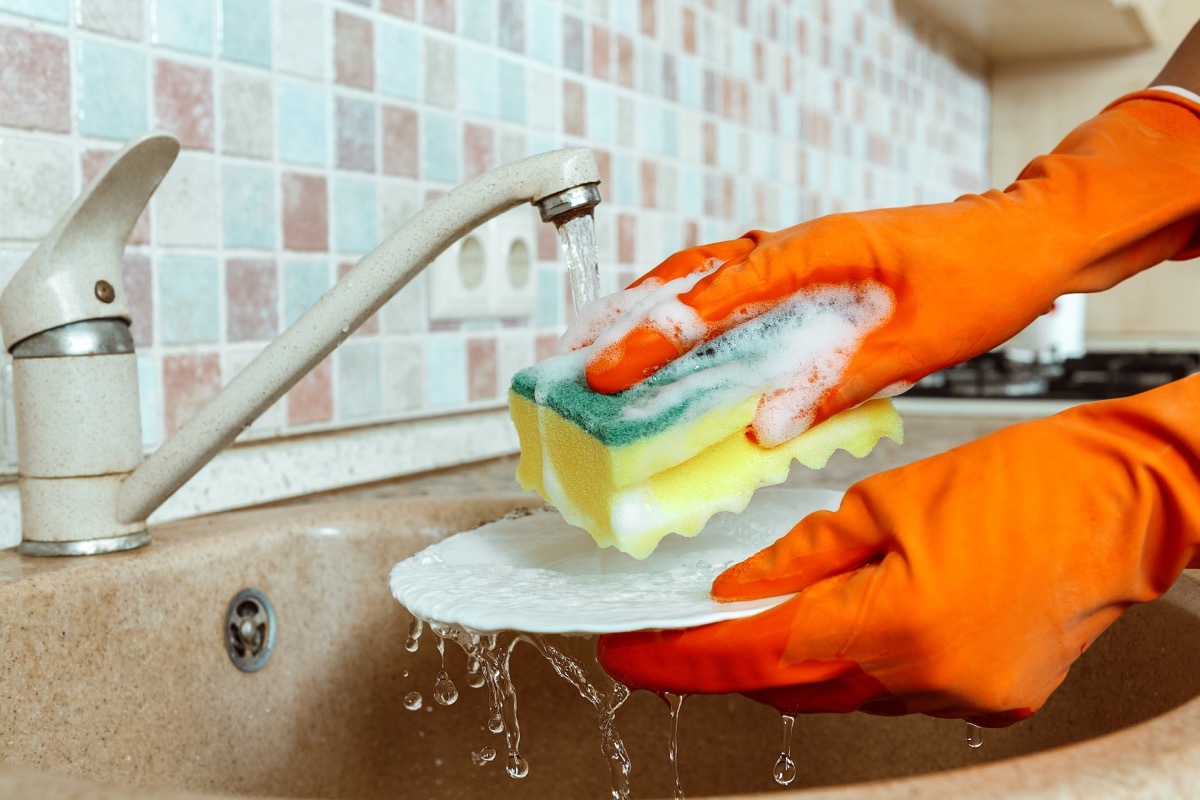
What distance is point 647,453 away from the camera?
0.49m

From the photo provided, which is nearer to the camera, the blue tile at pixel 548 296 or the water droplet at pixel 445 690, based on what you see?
the water droplet at pixel 445 690

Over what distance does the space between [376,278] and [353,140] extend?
1.24 feet

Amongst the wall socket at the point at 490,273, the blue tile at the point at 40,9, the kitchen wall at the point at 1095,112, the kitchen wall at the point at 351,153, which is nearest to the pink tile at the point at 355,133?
the kitchen wall at the point at 351,153

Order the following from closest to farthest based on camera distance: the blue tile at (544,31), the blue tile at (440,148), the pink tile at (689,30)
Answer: the blue tile at (440,148)
the blue tile at (544,31)
the pink tile at (689,30)

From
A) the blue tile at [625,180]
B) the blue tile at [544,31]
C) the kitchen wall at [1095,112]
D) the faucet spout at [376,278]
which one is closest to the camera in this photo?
the faucet spout at [376,278]

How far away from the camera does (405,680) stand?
2.60 feet

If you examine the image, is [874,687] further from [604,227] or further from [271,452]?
[604,227]

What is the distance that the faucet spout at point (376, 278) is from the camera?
22.9 inches

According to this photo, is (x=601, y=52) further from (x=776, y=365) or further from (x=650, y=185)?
(x=776, y=365)

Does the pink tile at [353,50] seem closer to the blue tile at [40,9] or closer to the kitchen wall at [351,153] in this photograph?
the kitchen wall at [351,153]

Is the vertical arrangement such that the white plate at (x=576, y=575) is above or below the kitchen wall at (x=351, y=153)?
below

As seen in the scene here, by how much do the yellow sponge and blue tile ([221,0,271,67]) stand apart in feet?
1.42

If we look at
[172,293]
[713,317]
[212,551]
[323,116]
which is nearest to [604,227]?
[323,116]

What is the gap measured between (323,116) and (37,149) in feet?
0.81
